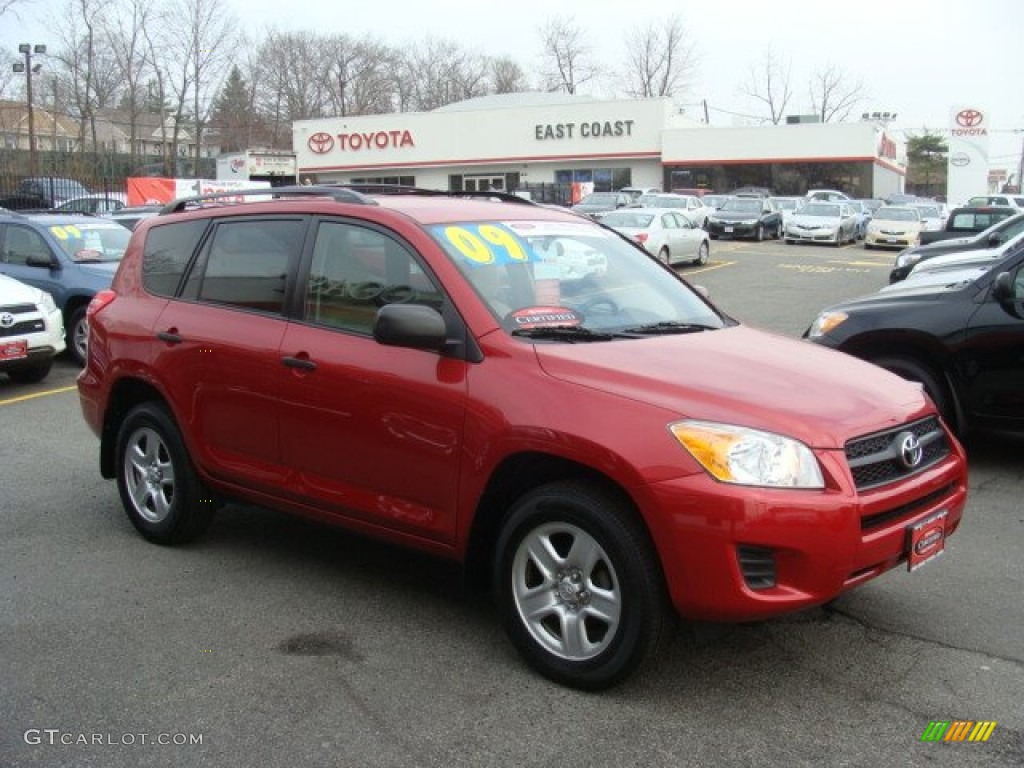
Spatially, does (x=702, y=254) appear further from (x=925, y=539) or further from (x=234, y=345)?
(x=925, y=539)

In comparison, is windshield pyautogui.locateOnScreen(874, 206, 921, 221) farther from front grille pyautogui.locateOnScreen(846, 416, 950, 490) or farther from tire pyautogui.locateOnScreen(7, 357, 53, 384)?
front grille pyautogui.locateOnScreen(846, 416, 950, 490)

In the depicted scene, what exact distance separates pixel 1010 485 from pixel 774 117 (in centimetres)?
8400

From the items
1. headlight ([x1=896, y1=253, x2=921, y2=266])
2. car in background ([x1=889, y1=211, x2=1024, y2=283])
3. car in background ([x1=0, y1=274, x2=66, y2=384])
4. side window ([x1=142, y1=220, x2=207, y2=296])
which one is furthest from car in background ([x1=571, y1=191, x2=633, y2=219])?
side window ([x1=142, y1=220, x2=207, y2=296])

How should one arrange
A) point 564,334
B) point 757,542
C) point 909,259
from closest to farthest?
point 757,542
point 564,334
point 909,259

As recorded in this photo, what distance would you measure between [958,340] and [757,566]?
405 centimetres

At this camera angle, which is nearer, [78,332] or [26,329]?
[26,329]

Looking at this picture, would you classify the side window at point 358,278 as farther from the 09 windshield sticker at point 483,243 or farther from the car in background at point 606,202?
the car in background at point 606,202

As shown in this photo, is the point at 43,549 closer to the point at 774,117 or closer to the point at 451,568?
the point at 451,568

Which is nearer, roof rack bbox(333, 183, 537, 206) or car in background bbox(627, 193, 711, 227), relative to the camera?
roof rack bbox(333, 183, 537, 206)

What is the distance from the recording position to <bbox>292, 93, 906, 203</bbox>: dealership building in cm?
4838

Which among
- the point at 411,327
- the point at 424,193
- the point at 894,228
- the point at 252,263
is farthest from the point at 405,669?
the point at 894,228

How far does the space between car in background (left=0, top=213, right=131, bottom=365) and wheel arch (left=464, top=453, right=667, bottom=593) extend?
8.68 m

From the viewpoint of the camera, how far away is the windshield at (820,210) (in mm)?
31547

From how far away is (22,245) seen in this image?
1204 cm
